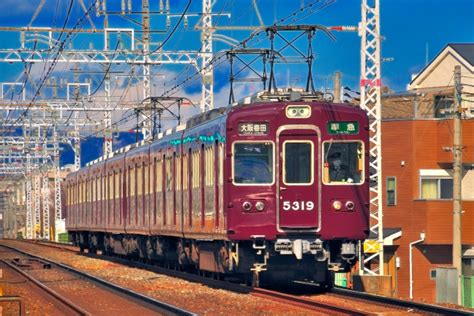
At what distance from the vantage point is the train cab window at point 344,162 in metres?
18.9

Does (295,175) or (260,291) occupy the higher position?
(295,175)

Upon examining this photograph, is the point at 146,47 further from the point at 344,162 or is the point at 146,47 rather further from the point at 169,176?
the point at 344,162

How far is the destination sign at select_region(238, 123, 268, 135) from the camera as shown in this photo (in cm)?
1880

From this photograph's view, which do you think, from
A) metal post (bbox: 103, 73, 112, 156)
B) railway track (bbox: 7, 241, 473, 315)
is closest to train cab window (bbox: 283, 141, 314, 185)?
railway track (bbox: 7, 241, 473, 315)

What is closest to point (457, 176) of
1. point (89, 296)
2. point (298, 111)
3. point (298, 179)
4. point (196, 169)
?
point (196, 169)

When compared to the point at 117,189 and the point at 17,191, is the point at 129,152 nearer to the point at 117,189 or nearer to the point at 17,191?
the point at 117,189

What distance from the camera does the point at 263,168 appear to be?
18.8m

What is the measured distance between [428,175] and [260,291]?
68.7 feet

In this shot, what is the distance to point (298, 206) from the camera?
18.8 metres

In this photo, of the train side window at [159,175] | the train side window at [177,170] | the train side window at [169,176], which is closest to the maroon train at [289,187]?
the train side window at [177,170]

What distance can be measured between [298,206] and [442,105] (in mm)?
23131

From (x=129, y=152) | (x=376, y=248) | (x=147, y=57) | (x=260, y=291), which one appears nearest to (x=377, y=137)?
(x=376, y=248)

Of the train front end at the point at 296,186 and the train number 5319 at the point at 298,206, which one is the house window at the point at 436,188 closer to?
the train front end at the point at 296,186

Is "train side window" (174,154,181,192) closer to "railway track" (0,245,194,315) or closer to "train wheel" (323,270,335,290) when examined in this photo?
"railway track" (0,245,194,315)
